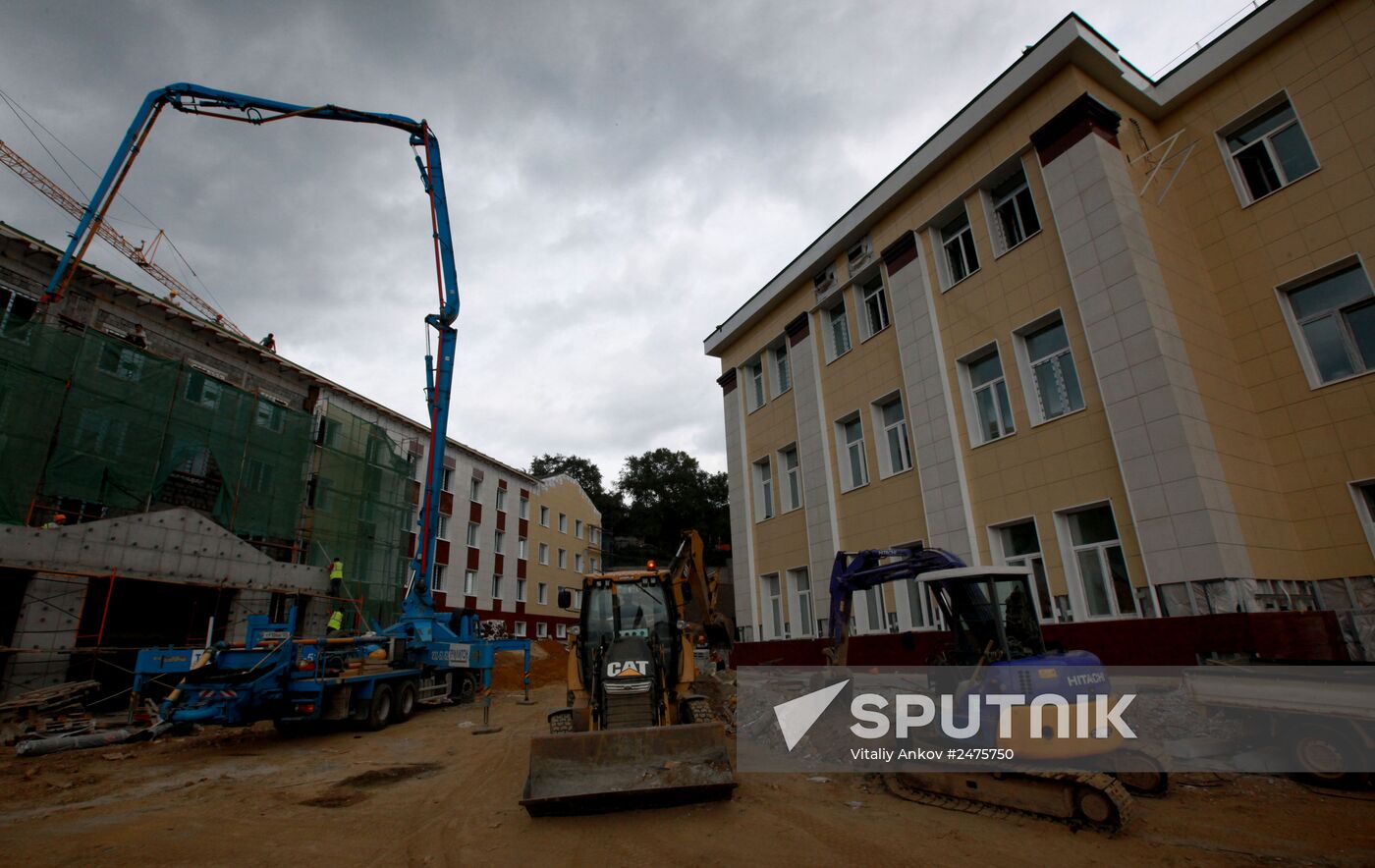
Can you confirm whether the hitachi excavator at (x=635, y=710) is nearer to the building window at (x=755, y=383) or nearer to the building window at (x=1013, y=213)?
the building window at (x=1013, y=213)

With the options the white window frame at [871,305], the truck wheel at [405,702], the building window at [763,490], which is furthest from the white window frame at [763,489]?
the truck wheel at [405,702]

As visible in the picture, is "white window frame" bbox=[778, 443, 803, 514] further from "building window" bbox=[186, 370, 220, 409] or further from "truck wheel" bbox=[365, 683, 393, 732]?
"building window" bbox=[186, 370, 220, 409]

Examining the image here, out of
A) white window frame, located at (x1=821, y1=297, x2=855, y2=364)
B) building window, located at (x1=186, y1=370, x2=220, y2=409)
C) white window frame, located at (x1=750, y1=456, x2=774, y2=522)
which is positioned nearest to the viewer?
white window frame, located at (x1=821, y1=297, x2=855, y2=364)

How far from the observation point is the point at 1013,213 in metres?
13.4

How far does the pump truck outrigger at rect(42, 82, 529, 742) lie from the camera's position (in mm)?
10789

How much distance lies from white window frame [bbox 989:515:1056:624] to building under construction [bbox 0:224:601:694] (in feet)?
56.5

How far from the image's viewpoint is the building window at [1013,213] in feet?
42.5

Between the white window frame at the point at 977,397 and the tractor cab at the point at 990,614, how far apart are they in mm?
5888

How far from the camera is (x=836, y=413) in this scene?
55.7 feet

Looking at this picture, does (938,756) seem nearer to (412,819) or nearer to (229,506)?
(412,819)

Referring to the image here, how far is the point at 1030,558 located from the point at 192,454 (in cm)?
2151

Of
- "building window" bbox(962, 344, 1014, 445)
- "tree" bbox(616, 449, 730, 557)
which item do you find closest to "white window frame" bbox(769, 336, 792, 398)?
"building window" bbox(962, 344, 1014, 445)

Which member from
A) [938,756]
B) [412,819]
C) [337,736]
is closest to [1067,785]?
[938,756]

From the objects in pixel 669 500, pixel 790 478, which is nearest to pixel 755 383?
pixel 790 478
